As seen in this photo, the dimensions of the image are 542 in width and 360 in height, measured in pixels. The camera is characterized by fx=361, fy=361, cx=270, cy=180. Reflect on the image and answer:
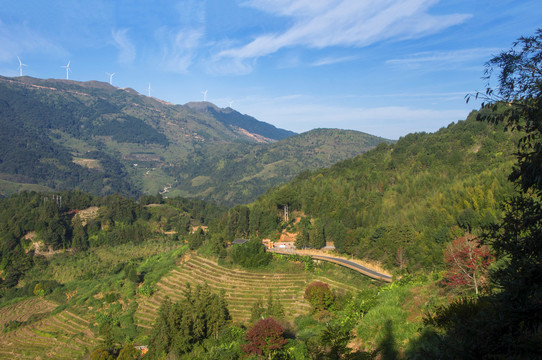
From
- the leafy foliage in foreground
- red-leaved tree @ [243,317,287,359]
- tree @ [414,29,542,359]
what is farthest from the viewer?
the leafy foliage in foreground

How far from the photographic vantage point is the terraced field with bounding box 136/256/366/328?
36.5 meters

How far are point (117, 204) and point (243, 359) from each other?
73.7 metres

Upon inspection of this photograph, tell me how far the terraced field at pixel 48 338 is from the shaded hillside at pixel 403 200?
23.1 meters

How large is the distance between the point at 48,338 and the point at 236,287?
23.3 meters

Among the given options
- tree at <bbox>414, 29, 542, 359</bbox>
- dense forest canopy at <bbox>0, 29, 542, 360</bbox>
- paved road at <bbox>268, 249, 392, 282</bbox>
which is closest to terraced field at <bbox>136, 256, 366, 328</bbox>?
dense forest canopy at <bbox>0, 29, 542, 360</bbox>

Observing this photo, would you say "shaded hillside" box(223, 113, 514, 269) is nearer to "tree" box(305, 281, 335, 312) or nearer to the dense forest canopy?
the dense forest canopy

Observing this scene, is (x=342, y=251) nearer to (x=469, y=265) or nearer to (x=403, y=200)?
(x=403, y=200)

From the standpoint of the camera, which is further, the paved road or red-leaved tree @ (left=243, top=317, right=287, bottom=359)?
the paved road

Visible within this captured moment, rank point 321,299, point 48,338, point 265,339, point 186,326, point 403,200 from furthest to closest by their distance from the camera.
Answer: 1. point 403,200
2. point 48,338
3. point 321,299
4. point 186,326
5. point 265,339

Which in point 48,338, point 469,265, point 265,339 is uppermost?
point 469,265

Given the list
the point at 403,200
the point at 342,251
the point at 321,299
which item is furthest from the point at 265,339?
the point at 403,200

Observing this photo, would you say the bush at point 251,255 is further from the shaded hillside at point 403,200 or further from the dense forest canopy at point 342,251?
the shaded hillside at point 403,200

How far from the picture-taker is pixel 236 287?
41.2m

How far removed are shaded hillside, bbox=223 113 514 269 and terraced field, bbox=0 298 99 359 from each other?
23.1m
